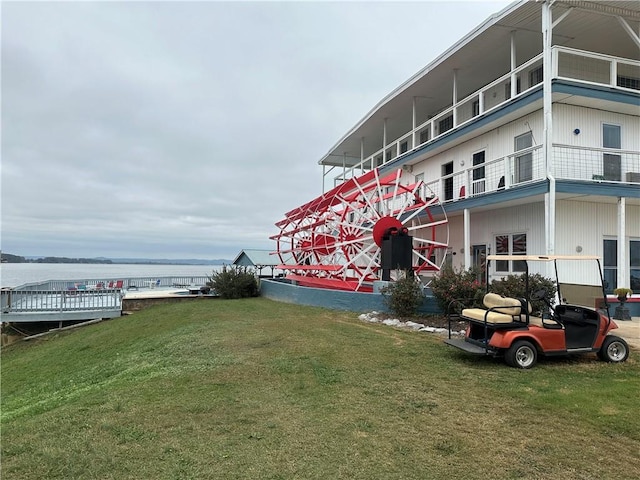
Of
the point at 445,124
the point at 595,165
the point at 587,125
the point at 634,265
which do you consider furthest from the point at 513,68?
the point at 634,265

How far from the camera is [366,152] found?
29891 millimetres

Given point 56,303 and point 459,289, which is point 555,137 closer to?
point 459,289

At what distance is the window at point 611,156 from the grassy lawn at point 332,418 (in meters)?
8.85

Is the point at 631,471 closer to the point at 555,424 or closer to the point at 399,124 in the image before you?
the point at 555,424

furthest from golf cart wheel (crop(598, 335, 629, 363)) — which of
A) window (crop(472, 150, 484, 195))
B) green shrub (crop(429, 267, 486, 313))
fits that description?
window (crop(472, 150, 484, 195))

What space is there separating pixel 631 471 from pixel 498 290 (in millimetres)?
6901

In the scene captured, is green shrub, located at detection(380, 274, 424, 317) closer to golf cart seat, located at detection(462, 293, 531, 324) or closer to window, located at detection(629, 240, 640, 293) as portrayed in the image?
golf cart seat, located at detection(462, 293, 531, 324)

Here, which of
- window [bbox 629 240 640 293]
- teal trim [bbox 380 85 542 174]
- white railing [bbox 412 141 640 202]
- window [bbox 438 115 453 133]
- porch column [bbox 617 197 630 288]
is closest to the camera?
porch column [bbox 617 197 630 288]

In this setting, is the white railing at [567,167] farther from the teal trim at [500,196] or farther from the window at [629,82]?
the window at [629,82]

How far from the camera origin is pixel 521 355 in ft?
23.4

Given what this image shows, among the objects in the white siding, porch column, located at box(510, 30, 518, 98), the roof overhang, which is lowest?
the white siding

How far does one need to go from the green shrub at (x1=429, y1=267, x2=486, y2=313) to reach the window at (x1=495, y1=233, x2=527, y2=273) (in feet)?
14.6

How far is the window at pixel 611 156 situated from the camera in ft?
46.5

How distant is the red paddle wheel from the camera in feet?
60.0
